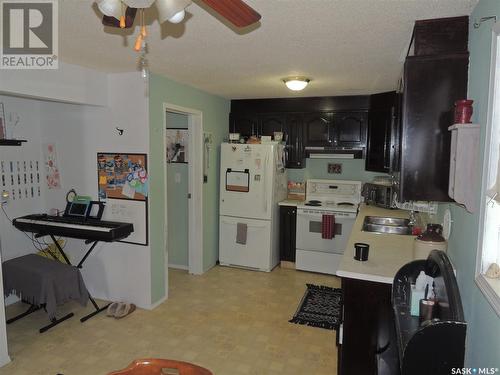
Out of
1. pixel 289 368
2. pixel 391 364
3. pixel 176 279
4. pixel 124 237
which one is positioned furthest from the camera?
pixel 176 279

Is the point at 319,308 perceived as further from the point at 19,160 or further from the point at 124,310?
the point at 19,160

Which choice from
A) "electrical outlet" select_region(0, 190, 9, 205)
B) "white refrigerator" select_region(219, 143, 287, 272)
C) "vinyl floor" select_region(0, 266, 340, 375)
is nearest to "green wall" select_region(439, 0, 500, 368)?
"vinyl floor" select_region(0, 266, 340, 375)

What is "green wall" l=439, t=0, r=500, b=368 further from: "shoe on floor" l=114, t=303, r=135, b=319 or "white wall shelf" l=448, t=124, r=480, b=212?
"shoe on floor" l=114, t=303, r=135, b=319

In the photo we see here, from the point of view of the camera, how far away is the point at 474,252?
63.6 inches

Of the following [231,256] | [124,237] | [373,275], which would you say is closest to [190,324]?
[124,237]

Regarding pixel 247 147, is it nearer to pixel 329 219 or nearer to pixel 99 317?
pixel 329 219

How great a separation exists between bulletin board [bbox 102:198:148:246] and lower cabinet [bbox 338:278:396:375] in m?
2.08

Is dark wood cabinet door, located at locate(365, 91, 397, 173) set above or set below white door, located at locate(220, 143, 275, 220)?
above

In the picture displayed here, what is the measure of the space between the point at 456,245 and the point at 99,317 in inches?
122

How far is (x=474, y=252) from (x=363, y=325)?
0.91 meters

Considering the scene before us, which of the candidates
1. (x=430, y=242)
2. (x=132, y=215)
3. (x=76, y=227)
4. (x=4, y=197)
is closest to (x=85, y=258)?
(x=76, y=227)

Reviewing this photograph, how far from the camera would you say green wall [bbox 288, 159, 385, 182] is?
491cm

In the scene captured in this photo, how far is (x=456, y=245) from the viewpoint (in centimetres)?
202

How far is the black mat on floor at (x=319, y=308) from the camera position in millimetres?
3322
